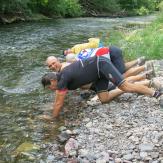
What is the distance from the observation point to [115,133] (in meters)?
7.61

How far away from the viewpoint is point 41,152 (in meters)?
7.32

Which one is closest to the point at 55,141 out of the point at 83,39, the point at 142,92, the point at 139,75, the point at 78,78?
the point at 78,78

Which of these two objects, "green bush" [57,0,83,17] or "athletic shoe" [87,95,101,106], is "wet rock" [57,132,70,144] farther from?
"green bush" [57,0,83,17]

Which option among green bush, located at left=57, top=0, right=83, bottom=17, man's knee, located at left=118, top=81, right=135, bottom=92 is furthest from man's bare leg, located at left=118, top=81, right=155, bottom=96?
green bush, located at left=57, top=0, right=83, bottom=17

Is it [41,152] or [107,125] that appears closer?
[41,152]

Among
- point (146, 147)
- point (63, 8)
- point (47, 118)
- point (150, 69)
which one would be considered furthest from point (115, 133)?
point (63, 8)

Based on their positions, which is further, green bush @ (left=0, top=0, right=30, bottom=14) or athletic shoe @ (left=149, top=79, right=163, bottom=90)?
green bush @ (left=0, top=0, right=30, bottom=14)

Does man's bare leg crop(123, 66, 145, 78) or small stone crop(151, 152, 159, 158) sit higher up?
man's bare leg crop(123, 66, 145, 78)

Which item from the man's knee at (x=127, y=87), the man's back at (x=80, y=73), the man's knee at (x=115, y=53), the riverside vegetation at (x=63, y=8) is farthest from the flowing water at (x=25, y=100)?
the riverside vegetation at (x=63, y=8)

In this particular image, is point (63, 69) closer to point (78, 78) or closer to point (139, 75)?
point (78, 78)

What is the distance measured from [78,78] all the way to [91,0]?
43703 mm

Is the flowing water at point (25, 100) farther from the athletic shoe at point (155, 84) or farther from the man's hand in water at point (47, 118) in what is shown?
the athletic shoe at point (155, 84)

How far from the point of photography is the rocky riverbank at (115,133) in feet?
22.0

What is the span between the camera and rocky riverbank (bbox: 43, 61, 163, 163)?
6.70m
